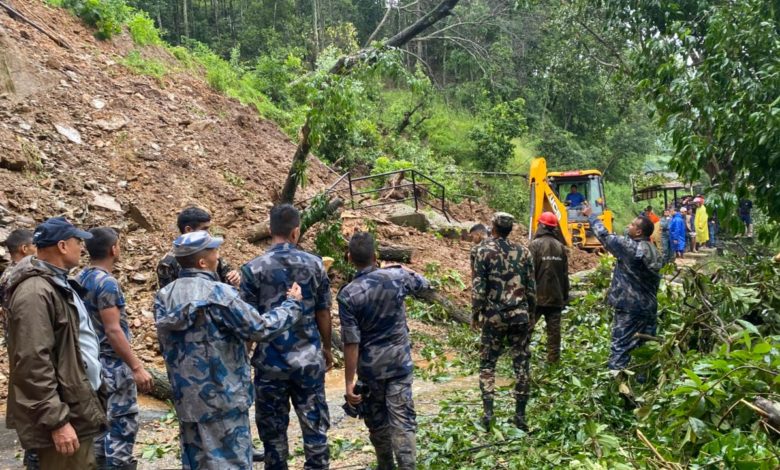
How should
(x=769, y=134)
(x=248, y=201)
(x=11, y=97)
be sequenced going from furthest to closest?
(x=248, y=201) < (x=11, y=97) < (x=769, y=134)

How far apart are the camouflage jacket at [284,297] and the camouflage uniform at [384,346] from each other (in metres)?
0.25

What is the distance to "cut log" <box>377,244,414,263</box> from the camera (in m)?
11.9

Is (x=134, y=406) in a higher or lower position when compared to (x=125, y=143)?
lower

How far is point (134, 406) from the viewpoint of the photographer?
4.52 metres

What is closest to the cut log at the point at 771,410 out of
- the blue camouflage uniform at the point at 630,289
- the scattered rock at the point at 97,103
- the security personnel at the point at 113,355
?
the blue camouflage uniform at the point at 630,289

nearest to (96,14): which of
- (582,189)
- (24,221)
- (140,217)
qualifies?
(140,217)

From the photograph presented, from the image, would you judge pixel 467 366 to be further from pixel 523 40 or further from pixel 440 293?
pixel 523 40

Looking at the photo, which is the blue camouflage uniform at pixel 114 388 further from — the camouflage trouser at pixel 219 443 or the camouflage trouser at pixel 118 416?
the camouflage trouser at pixel 219 443

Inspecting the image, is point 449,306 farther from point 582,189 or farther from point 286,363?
point 582,189

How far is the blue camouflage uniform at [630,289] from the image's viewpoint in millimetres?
5988

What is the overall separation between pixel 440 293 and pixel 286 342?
22.3 ft

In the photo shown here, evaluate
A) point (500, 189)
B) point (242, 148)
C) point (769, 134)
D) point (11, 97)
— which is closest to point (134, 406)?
point (769, 134)

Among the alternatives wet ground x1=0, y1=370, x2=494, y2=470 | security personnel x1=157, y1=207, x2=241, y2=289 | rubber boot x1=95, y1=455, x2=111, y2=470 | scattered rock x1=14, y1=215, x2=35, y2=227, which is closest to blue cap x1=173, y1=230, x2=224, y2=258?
security personnel x1=157, y1=207, x2=241, y2=289

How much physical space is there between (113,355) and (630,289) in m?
4.41
